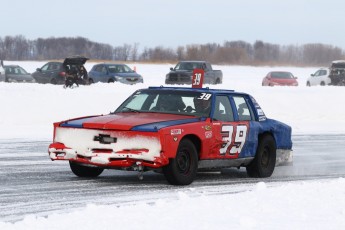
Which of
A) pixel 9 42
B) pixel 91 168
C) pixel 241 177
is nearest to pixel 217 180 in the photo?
pixel 241 177

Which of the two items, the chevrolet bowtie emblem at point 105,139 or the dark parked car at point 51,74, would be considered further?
the dark parked car at point 51,74

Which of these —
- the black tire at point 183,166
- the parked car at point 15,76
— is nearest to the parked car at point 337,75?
the parked car at point 15,76

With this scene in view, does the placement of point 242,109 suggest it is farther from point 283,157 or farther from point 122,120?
point 122,120

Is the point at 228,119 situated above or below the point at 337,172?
above

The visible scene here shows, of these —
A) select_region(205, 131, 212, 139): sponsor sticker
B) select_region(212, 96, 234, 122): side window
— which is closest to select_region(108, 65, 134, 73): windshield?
select_region(212, 96, 234, 122): side window

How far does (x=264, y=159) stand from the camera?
478 inches

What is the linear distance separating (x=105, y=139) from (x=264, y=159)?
3.00 meters

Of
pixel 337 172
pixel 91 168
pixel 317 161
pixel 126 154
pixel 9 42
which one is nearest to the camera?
pixel 126 154

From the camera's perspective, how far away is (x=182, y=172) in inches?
408

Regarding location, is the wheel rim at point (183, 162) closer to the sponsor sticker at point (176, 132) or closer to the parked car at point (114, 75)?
the sponsor sticker at point (176, 132)

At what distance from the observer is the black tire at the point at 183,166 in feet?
33.4

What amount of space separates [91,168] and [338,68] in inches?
1549

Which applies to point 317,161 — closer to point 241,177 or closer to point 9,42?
point 241,177

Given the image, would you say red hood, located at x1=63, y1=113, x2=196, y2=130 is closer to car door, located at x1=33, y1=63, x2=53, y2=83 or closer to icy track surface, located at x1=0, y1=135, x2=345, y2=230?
icy track surface, located at x1=0, y1=135, x2=345, y2=230
